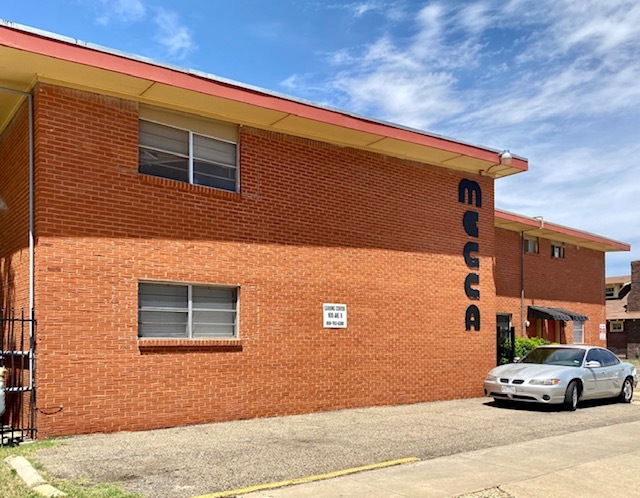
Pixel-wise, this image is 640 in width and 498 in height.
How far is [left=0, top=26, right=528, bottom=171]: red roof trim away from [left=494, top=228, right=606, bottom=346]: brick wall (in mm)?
7707

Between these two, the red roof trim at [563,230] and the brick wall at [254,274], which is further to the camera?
the red roof trim at [563,230]

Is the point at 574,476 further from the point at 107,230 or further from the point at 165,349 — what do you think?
the point at 107,230

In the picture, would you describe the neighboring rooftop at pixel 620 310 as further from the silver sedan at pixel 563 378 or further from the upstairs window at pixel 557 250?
the silver sedan at pixel 563 378

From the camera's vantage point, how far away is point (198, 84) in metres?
10.2

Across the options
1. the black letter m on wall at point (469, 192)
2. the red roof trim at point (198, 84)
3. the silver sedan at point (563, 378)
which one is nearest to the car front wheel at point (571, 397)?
the silver sedan at point (563, 378)

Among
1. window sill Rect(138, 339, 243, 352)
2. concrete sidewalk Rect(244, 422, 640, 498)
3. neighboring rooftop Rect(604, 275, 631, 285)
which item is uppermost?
neighboring rooftop Rect(604, 275, 631, 285)

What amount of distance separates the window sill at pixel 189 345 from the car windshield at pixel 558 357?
270 inches

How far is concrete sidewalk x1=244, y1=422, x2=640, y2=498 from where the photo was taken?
6512 mm

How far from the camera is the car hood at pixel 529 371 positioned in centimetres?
1282

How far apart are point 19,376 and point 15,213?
257cm

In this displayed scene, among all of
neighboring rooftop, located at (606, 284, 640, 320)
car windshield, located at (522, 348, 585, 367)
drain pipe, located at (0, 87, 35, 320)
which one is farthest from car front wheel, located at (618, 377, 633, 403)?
neighboring rooftop, located at (606, 284, 640, 320)

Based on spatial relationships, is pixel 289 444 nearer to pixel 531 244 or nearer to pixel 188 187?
pixel 188 187

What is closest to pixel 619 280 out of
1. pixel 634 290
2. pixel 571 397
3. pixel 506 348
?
pixel 634 290

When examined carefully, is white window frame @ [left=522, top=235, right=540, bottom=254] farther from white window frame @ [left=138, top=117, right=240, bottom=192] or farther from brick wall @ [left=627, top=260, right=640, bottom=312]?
brick wall @ [left=627, top=260, right=640, bottom=312]
